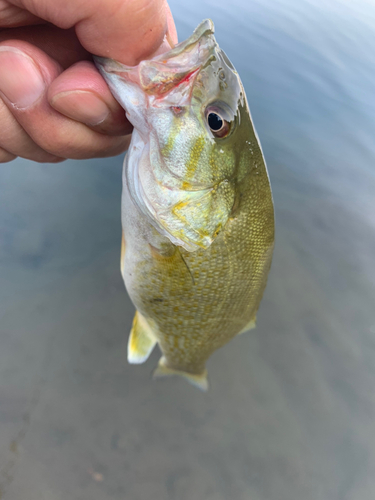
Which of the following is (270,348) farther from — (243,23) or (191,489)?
(243,23)

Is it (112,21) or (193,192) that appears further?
(193,192)

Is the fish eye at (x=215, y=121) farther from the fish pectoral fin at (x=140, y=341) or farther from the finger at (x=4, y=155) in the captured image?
the fish pectoral fin at (x=140, y=341)

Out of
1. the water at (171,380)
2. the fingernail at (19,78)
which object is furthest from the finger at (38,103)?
the water at (171,380)

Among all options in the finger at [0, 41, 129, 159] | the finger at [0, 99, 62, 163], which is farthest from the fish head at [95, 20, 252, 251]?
the finger at [0, 99, 62, 163]

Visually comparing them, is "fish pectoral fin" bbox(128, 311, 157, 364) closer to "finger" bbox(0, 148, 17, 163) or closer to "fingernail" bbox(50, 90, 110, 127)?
"finger" bbox(0, 148, 17, 163)

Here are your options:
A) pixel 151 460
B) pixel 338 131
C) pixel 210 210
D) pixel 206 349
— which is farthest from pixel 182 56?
pixel 338 131

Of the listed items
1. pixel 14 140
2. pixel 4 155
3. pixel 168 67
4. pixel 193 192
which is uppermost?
pixel 168 67

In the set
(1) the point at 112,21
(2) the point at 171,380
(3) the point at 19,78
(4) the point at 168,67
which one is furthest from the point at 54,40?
(2) the point at 171,380

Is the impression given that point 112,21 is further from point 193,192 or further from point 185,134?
point 193,192
